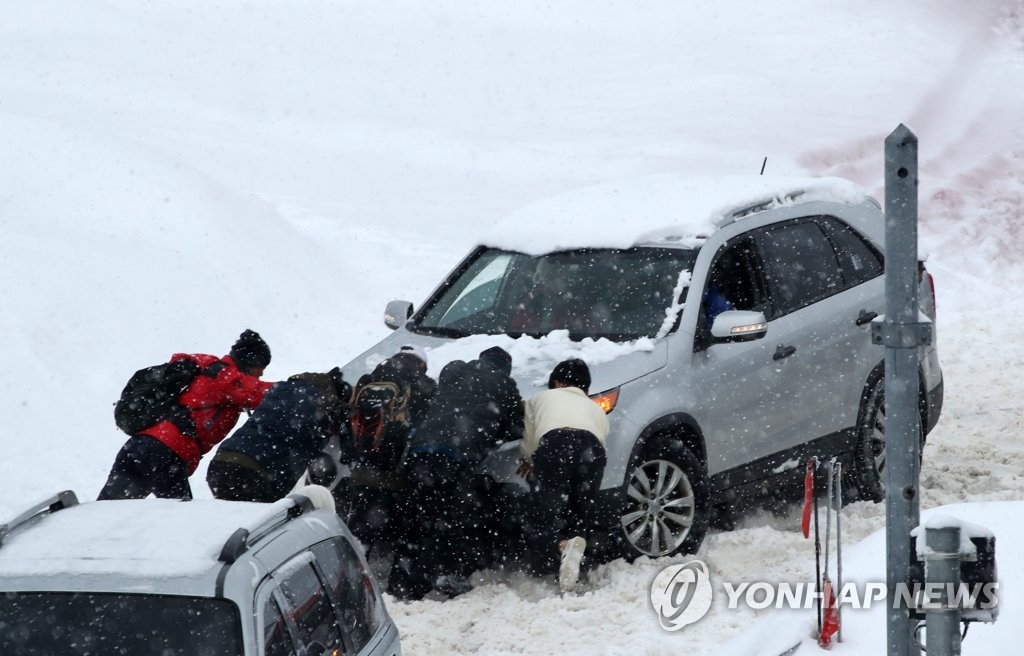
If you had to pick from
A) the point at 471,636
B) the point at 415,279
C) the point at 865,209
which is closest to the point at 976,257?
the point at 415,279

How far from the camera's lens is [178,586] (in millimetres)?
4141

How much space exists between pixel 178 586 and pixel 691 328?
3.98m

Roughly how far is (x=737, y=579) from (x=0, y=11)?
844 inches

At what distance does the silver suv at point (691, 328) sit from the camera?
23.7ft

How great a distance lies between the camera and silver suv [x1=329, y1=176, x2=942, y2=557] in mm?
7230

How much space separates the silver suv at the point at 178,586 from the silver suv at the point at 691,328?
98.3 inches

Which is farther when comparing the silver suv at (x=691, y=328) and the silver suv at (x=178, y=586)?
the silver suv at (x=691, y=328)

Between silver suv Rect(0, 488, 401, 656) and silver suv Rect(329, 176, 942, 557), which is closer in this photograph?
silver suv Rect(0, 488, 401, 656)

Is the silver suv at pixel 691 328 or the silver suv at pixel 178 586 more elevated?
the silver suv at pixel 691 328

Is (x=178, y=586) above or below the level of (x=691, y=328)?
below

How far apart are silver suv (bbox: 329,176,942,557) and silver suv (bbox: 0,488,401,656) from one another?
2.50m

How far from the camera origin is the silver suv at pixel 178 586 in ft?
13.4

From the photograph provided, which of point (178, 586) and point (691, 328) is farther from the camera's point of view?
point (691, 328)

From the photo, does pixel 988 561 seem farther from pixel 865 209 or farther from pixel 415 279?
pixel 415 279
